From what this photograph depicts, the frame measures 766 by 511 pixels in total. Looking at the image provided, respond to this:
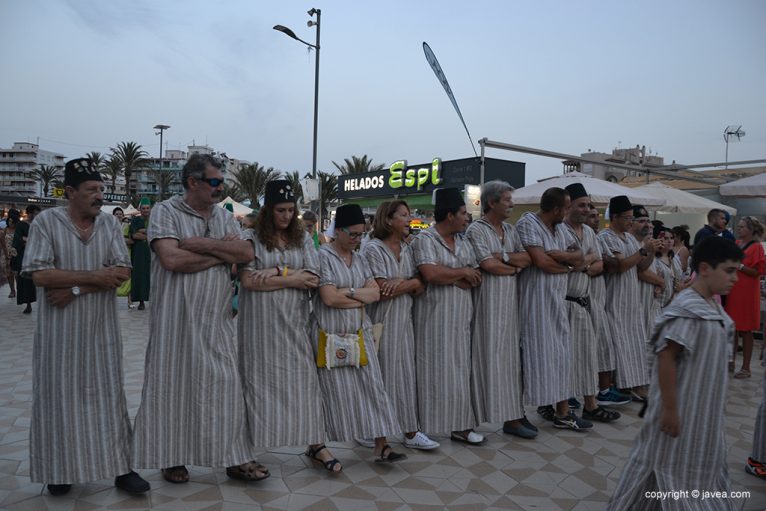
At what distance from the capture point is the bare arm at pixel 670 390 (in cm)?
236

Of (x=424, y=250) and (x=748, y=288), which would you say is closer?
(x=424, y=250)

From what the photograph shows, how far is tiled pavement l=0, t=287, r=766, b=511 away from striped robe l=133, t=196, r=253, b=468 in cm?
25

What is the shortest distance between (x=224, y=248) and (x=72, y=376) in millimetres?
1104

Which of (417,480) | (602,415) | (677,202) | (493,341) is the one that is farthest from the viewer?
(677,202)

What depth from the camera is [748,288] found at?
6.45 meters

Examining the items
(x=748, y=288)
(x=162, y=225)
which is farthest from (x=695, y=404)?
(x=748, y=288)

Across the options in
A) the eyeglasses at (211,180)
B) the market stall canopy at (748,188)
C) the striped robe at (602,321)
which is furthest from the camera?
the market stall canopy at (748,188)

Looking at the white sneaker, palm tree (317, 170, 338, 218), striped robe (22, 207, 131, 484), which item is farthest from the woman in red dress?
palm tree (317, 170, 338, 218)

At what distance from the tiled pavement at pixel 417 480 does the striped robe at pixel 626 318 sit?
60 centimetres

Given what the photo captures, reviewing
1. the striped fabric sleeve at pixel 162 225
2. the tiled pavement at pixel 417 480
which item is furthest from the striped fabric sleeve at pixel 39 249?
the tiled pavement at pixel 417 480

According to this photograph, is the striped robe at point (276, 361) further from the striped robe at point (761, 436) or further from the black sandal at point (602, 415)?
the striped robe at point (761, 436)

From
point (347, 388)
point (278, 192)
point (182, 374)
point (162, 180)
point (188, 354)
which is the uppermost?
point (162, 180)

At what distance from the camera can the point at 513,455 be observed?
3.86 metres

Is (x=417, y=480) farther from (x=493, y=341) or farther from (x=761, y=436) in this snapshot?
(x=761, y=436)
